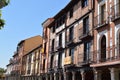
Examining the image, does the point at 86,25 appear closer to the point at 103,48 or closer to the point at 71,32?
the point at 71,32

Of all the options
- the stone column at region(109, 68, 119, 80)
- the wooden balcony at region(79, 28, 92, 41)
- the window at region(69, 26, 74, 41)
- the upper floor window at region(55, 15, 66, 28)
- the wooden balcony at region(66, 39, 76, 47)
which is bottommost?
the stone column at region(109, 68, 119, 80)

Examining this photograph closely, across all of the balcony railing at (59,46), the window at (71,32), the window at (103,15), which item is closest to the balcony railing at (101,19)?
the window at (103,15)

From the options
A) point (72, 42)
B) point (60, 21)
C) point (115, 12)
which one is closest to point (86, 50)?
point (72, 42)

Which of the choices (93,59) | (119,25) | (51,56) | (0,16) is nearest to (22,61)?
(51,56)

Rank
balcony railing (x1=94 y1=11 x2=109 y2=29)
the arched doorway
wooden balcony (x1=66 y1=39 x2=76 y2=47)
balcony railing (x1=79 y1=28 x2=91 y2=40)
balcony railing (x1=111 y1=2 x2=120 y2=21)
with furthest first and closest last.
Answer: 1. wooden balcony (x1=66 y1=39 x2=76 y2=47)
2. balcony railing (x1=79 y1=28 x2=91 y2=40)
3. balcony railing (x1=94 y1=11 x2=109 y2=29)
4. the arched doorway
5. balcony railing (x1=111 y1=2 x2=120 y2=21)

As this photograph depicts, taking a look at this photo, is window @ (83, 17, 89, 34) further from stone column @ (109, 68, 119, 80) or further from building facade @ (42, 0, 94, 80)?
stone column @ (109, 68, 119, 80)

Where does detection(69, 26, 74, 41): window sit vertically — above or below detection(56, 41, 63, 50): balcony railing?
above

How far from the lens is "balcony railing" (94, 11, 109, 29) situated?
2158cm

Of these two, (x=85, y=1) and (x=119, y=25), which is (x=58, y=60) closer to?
(x=85, y=1)

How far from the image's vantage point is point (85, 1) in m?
27.3

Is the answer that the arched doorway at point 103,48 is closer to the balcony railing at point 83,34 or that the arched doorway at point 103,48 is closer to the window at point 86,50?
the balcony railing at point 83,34

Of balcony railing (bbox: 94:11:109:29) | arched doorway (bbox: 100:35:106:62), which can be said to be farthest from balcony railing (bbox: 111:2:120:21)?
arched doorway (bbox: 100:35:106:62)

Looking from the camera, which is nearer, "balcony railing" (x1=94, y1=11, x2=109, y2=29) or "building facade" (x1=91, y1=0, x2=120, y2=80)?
"building facade" (x1=91, y1=0, x2=120, y2=80)

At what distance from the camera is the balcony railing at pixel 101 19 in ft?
70.8
